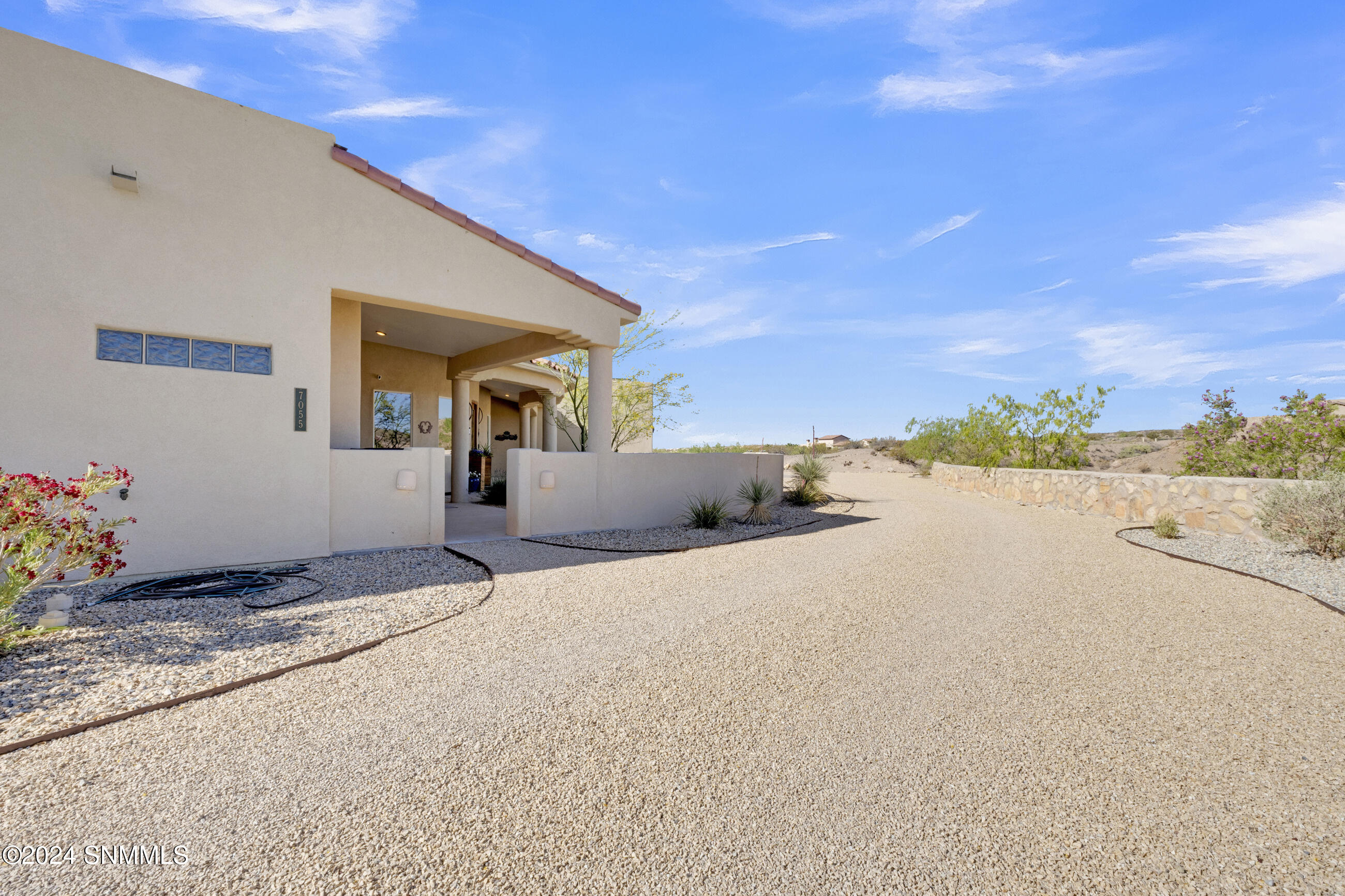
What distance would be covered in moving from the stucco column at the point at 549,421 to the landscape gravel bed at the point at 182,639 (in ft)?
37.2

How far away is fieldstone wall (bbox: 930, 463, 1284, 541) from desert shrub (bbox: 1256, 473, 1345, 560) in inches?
18.2

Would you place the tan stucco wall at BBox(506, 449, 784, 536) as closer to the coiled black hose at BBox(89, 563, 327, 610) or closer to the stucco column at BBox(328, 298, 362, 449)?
the stucco column at BBox(328, 298, 362, 449)

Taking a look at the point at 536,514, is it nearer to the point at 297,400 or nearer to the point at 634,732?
the point at 297,400

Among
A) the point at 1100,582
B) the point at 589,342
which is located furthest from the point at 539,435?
the point at 1100,582

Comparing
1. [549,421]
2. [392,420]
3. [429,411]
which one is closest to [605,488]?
[429,411]

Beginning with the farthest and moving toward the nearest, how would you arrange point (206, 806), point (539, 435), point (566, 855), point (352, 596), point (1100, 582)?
1. point (539, 435)
2. point (1100, 582)
3. point (352, 596)
4. point (206, 806)
5. point (566, 855)

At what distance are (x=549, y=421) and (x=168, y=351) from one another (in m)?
12.3

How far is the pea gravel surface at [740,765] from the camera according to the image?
7.11 ft

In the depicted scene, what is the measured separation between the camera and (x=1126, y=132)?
36.2 feet

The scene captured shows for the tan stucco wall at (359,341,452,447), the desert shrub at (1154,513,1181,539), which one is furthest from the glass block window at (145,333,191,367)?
the desert shrub at (1154,513,1181,539)

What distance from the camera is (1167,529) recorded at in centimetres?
956

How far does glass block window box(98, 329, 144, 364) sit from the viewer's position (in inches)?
255

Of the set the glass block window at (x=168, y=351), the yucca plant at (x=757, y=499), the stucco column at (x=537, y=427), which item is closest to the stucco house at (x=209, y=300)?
the glass block window at (x=168, y=351)

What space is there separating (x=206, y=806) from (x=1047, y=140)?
14700 millimetres
